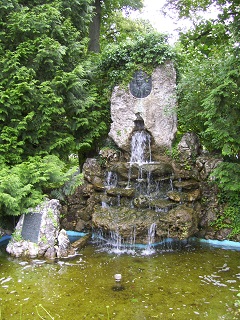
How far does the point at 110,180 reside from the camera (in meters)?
9.51

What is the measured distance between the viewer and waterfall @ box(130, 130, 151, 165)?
10086 mm

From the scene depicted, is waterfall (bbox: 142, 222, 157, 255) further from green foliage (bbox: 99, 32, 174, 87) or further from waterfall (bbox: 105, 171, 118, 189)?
green foliage (bbox: 99, 32, 174, 87)

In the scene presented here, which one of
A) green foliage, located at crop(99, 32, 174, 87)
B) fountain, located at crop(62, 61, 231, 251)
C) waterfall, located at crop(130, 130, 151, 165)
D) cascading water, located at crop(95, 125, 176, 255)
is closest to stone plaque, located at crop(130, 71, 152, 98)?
fountain, located at crop(62, 61, 231, 251)

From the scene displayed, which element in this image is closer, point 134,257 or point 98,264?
point 98,264

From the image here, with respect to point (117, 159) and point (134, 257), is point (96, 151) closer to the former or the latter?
point (117, 159)

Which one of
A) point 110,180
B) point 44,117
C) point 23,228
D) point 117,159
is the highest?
point 44,117

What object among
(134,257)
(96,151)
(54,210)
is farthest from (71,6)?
(134,257)

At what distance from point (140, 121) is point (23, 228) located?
5.24m

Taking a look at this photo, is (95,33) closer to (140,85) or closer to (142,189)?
(140,85)

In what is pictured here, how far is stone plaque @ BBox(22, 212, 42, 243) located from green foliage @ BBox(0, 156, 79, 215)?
223 mm

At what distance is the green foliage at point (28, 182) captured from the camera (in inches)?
282

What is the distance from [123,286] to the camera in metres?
5.44

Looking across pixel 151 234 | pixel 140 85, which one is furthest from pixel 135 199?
pixel 140 85

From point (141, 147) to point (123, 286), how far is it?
5.49 meters
